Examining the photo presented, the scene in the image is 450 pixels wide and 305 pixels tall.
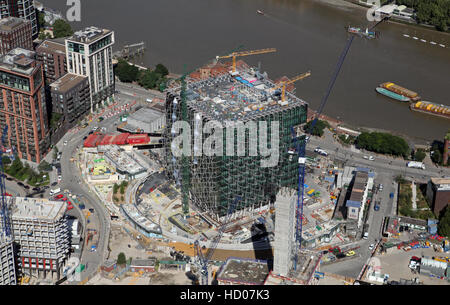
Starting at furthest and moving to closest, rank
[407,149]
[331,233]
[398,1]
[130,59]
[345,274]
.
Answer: [398,1], [130,59], [407,149], [331,233], [345,274]

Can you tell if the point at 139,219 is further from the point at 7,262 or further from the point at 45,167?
the point at 7,262

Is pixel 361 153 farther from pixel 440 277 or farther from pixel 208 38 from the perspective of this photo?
pixel 208 38

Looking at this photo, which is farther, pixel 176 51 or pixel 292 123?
pixel 176 51

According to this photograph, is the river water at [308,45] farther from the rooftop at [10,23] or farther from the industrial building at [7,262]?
the industrial building at [7,262]

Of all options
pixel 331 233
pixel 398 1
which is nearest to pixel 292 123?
pixel 331 233

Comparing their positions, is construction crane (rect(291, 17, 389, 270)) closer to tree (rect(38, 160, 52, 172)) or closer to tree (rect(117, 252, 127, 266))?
tree (rect(117, 252, 127, 266))

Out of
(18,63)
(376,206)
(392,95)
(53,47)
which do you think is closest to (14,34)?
(53,47)

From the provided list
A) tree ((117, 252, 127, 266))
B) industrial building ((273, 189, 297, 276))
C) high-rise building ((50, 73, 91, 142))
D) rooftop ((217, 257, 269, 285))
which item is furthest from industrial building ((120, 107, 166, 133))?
industrial building ((273, 189, 297, 276))
